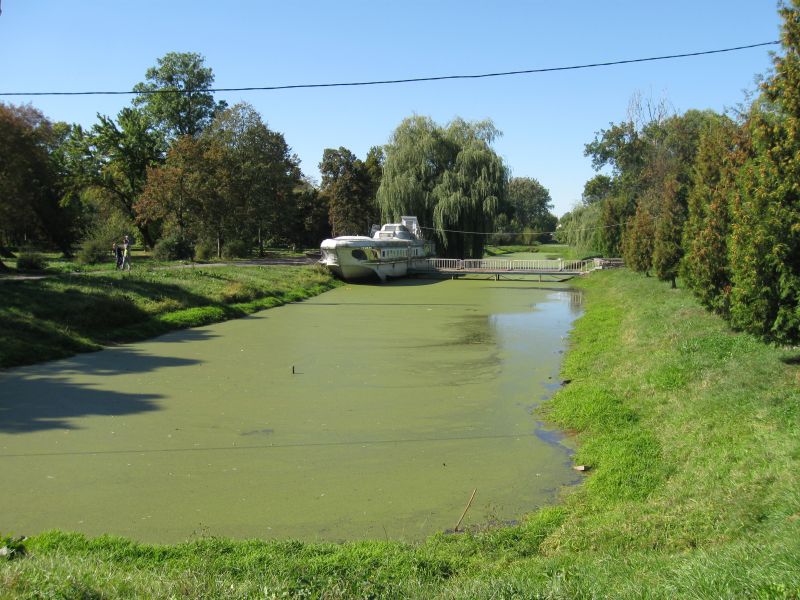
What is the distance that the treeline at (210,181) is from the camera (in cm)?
3709

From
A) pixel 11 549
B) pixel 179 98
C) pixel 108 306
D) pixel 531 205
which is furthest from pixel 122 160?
pixel 531 205

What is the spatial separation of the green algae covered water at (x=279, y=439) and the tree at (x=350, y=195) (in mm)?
35046

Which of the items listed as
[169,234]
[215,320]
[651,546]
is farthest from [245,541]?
[169,234]

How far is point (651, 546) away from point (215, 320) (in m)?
17.2

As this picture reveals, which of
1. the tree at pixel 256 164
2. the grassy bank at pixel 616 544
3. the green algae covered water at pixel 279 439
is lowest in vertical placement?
the green algae covered water at pixel 279 439

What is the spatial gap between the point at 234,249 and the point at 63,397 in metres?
31.3

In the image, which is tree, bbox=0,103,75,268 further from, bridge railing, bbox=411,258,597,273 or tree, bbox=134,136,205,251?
bridge railing, bbox=411,258,597,273

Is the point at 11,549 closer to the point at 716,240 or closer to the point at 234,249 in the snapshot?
the point at 716,240

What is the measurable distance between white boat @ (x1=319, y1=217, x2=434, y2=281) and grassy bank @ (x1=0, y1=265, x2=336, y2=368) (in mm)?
9100

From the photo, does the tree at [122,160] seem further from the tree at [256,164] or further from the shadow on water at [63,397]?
the shadow on water at [63,397]

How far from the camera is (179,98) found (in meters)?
50.4

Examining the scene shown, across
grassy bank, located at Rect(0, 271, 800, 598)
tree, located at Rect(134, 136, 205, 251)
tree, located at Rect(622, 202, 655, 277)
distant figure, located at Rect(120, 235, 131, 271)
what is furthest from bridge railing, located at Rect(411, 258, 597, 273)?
grassy bank, located at Rect(0, 271, 800, 598)

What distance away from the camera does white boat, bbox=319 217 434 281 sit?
118ft

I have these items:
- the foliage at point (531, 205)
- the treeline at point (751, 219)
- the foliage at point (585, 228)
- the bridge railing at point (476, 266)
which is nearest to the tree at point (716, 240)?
the treeline at point (751, 219)
